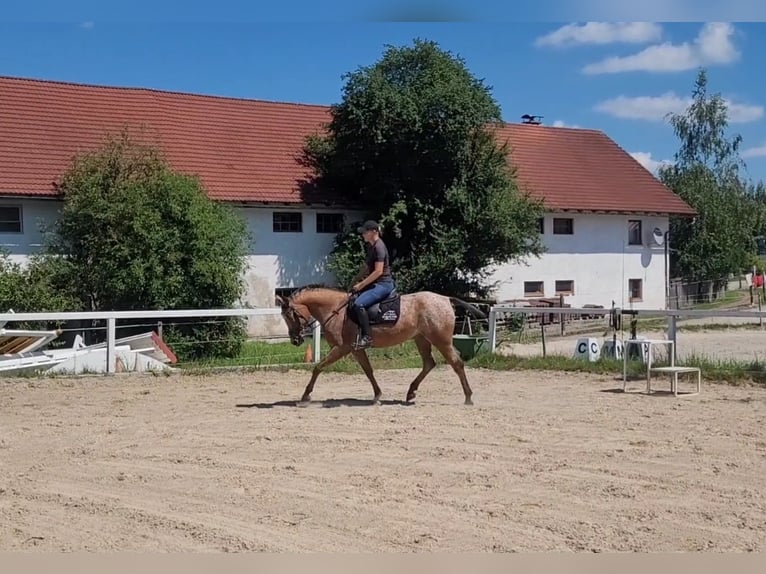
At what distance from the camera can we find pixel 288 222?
2828cm

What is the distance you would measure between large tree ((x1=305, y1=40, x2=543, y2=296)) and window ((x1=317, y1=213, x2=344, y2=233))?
0.60m

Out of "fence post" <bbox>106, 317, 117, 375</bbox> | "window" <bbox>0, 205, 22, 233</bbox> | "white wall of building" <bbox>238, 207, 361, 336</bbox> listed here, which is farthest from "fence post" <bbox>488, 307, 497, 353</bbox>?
"window" <bbox>0, 205, 22, 233</bbox>

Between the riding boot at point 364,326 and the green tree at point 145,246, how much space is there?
31.1 ft

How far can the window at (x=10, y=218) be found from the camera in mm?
23656

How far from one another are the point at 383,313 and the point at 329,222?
17690mm

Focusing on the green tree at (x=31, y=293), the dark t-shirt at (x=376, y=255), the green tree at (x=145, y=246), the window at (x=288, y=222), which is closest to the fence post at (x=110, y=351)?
the green tree at (x=145, y=246)

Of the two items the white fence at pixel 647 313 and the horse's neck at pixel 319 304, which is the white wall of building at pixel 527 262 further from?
the horse's neck at pixel 319 304

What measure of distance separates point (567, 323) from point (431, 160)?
7.23 m

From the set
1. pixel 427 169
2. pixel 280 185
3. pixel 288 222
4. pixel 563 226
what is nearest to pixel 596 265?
pixel 563 226

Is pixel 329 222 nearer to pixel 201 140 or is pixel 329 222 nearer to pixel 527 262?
pixel 201 140

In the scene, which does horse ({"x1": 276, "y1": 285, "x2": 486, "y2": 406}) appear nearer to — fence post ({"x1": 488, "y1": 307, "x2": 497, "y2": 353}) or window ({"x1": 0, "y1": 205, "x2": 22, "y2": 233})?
fence post ({"x1": 488, "y1": 307, "x2": 497, "y2": 353})

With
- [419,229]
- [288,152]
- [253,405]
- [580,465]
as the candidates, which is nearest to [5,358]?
[253,405]

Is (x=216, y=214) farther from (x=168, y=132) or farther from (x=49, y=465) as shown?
(x=49, y=465)

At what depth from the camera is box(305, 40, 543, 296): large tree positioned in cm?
2680
